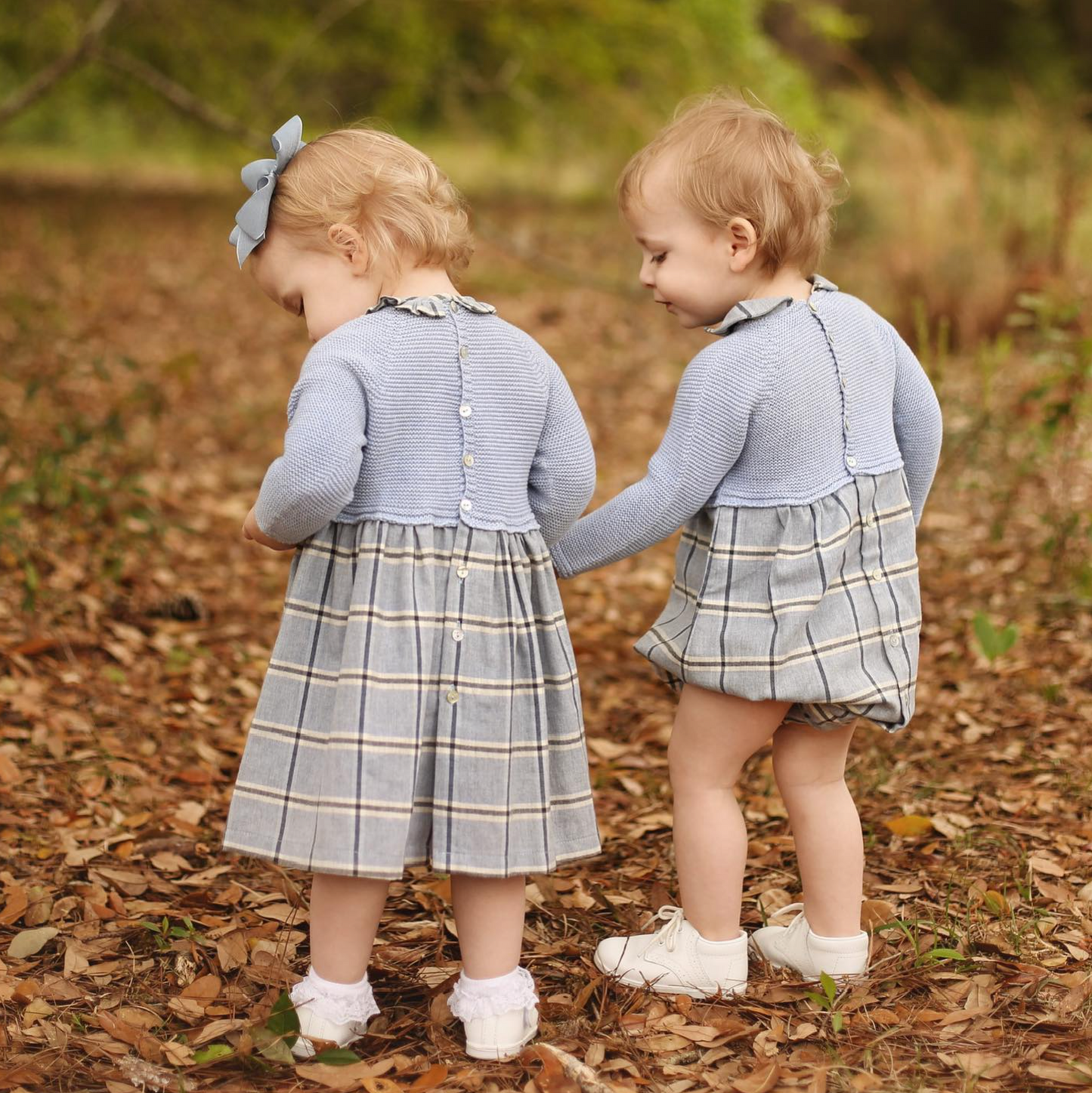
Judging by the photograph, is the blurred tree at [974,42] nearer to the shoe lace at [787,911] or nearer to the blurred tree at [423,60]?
the blurred tree at [423,60]

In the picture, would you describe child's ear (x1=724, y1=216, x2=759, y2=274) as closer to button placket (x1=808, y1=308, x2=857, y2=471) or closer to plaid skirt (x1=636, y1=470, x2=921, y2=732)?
button placket (x1=808, y1=308, x2=857, y2=471)

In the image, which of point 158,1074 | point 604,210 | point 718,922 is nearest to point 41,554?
point 158,1074

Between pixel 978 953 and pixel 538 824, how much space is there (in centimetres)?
94

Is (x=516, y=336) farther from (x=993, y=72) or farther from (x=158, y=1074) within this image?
(x=993, y=72)

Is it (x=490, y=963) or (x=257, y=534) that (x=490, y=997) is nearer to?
(x=490, y=963)

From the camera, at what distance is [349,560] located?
206cm

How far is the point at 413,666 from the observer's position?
6.59 ft

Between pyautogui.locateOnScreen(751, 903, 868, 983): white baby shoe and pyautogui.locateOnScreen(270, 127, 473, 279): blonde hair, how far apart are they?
138 cm

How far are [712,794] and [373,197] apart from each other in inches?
45.6

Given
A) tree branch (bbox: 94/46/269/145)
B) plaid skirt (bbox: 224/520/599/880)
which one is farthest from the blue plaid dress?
tree branch (bbox: 94/46/269/145)

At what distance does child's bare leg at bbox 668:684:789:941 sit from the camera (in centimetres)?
225

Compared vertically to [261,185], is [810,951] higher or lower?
lower

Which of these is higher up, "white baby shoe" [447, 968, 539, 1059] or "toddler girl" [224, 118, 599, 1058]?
"toddler girl" [224, 118, 599, 1058]

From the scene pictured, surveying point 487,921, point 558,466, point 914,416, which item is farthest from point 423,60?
point 487,921
